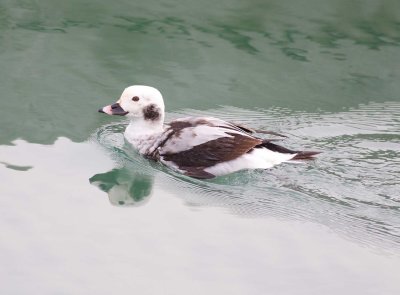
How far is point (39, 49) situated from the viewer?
7.67m

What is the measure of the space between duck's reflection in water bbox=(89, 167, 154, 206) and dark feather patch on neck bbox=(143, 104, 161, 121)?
44 cm

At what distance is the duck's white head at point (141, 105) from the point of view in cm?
651

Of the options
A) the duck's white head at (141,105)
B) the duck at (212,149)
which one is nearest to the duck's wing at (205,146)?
the duck at (212,149)

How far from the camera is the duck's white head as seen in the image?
256 inches

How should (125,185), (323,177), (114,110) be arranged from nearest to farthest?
(125,185) < (323,177) < (114,110)

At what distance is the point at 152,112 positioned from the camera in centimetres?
652

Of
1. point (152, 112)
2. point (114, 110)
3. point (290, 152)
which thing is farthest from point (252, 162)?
point (114, 110)

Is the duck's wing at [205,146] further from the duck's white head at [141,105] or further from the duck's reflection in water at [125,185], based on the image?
the duck's white head at [141,105]

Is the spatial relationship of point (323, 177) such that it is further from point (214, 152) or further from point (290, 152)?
point (214, 152)

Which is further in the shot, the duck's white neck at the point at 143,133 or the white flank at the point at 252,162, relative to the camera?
the duck's white neck at the point at 143,133

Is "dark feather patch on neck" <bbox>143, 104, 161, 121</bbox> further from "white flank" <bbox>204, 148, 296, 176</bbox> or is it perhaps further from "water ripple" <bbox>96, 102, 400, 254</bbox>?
"white flank" <bbox>204, 148, 296, 176</bbox>

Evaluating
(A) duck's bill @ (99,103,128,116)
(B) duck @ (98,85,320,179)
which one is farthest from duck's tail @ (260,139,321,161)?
(A) duck's bill @ (99,103,128,116)

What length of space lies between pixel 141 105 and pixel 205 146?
24.7 inches

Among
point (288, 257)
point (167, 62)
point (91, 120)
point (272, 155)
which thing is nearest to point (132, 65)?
point (167, 62)
